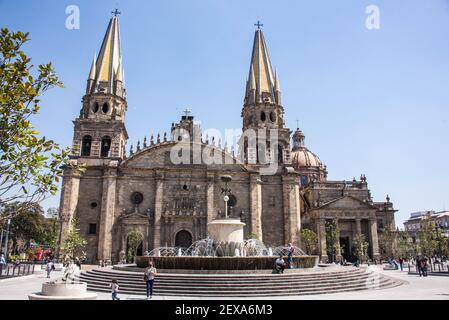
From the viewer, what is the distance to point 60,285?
1148 cm

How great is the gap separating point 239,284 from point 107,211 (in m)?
25.2

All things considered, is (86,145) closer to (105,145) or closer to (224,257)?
(105,145)

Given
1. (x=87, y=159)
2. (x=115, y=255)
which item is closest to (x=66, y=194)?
(x=87, y=159)

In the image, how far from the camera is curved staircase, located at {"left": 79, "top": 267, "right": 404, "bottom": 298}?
545 inches

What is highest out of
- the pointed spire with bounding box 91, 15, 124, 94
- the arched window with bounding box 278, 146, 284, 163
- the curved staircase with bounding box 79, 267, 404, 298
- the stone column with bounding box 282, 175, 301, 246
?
the pointed spire with bounding box 91, 15, 124, 94

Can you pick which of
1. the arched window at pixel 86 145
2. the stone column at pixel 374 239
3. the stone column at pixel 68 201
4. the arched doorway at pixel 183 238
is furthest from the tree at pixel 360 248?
the arched window at pixel 86 145

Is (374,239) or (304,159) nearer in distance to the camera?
(374,239)

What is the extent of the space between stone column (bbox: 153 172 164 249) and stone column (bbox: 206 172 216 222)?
201 inches

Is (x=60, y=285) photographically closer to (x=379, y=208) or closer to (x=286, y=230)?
(x=286, y=230)

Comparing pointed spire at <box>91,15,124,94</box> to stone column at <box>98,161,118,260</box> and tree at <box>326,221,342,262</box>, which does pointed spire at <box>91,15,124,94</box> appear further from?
tree at <box>326,221,342,262</box>

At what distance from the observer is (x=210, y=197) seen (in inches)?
1489

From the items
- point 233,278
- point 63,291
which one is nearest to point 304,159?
point 233,278

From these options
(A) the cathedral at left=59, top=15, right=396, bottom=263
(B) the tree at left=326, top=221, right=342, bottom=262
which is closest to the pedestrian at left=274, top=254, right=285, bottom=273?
(A) the cathedral at left=59, top=15, right=396, bottom=263

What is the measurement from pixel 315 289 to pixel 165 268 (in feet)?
23.9
